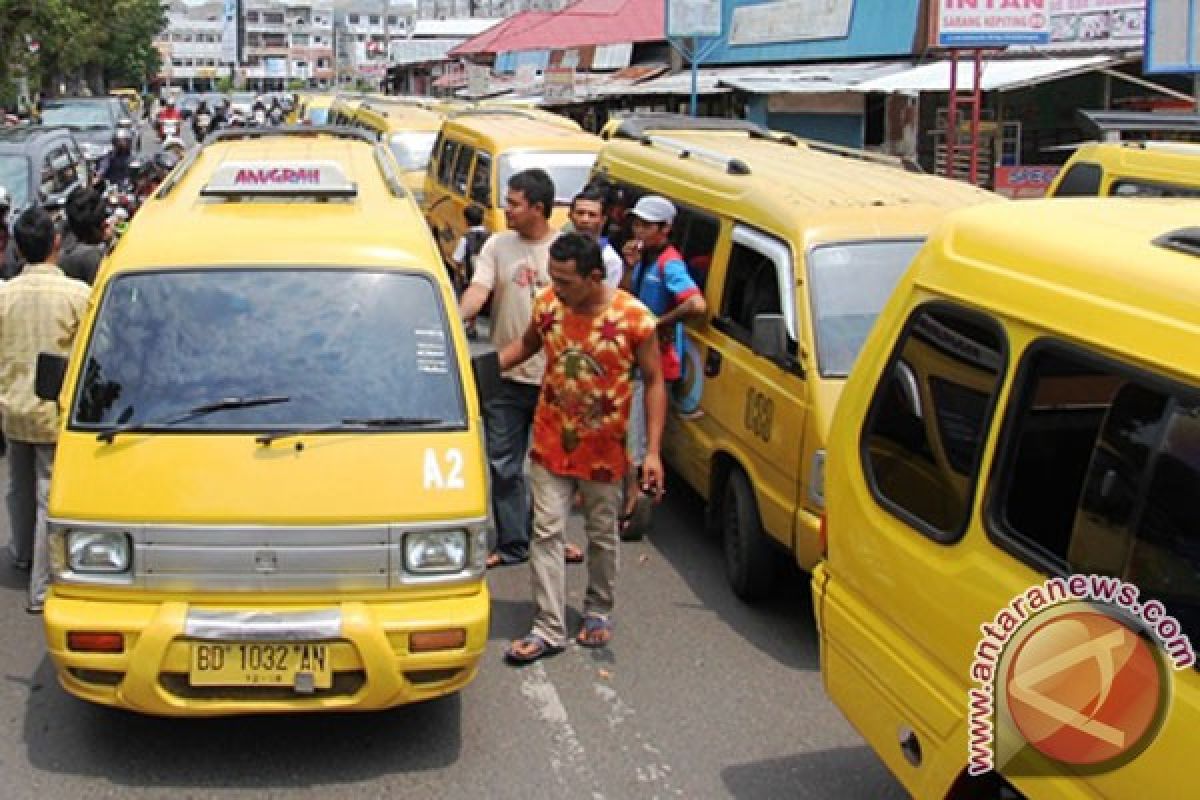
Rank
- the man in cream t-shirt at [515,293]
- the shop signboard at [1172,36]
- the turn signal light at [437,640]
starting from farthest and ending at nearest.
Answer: the shop signboard at [1172,36] < the man in cream t-shirt at [515,293] < the turn signal light at [437,640]

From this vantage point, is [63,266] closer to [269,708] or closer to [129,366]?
[129,366]

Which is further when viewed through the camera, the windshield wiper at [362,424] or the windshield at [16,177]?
the windshield at [16,177]

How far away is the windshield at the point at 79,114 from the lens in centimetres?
2861

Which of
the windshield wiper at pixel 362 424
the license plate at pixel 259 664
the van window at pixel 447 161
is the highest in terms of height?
the van window at pixel 447 161

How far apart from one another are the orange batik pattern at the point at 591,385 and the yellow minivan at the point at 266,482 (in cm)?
50

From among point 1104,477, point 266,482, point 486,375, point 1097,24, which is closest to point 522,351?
point 486,375

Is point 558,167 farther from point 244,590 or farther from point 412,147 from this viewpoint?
point 244,590

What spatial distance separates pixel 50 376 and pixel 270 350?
0.82 metres

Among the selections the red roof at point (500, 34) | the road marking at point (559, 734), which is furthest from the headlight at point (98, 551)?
the red roof at point (500, 34)

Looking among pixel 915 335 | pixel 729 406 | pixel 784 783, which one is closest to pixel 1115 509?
pixel 915 335

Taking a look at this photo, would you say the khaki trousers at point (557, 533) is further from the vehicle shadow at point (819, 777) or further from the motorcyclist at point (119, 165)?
the motorcyclist at point (119, 165)

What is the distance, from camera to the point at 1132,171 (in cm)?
753

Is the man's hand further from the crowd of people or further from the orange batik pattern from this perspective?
the orange batik pattern

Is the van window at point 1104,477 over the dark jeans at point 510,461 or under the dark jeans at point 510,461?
over
